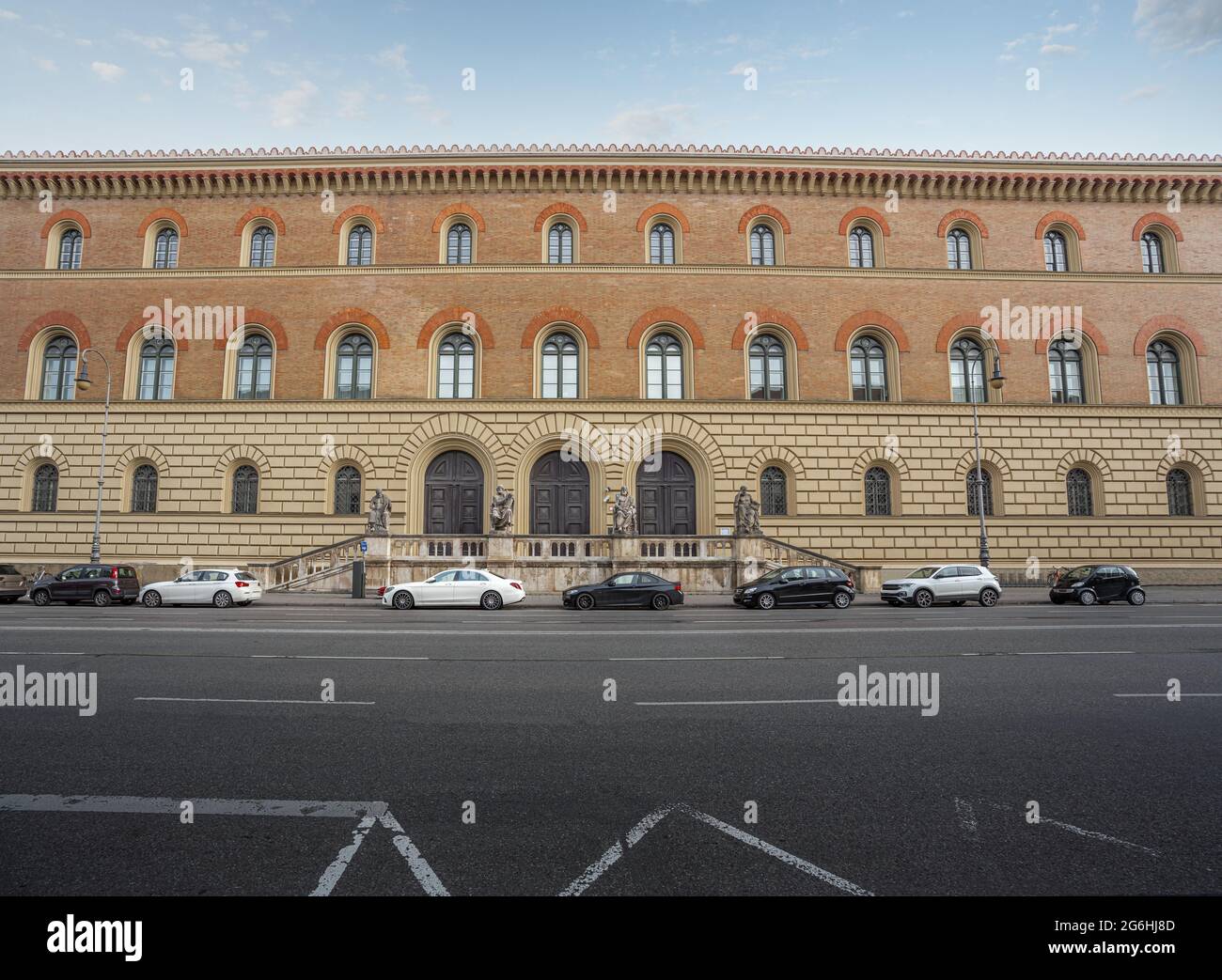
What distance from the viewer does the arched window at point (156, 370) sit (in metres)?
28.8

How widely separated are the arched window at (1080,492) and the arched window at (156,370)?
38.9 m

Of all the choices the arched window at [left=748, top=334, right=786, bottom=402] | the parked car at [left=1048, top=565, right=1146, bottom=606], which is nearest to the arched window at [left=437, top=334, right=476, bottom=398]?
the arched window at [left=748, top=334, right=786, bottom=402]

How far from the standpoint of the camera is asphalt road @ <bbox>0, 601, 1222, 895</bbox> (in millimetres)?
3459

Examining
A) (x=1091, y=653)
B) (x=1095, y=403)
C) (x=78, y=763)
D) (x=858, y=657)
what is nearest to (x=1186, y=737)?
(x=858, y=657)

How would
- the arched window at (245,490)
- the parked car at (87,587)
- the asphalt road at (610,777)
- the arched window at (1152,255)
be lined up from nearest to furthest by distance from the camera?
1. the asphalt road at (610,777)
2. the parked car at (87,587)
3. the arched window at (245,490)
4. the arched window at (1152,255)

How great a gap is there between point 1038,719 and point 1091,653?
528 cm

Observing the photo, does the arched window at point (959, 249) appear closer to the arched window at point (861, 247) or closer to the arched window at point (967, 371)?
the arched window at point (861, 247)

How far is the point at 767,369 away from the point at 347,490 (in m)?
18.8

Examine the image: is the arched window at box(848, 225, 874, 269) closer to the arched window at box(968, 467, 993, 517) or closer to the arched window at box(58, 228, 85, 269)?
the arched window at box(968, 467, 993, 517)

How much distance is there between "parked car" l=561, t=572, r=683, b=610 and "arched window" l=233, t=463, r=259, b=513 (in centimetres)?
1560

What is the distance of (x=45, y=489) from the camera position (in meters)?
28.4

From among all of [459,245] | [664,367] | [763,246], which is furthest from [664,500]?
[459,245]

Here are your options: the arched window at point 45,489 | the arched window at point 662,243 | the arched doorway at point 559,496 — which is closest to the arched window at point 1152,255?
the arched window at point 662,243

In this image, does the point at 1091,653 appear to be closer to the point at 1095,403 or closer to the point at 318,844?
the point at 318,844
